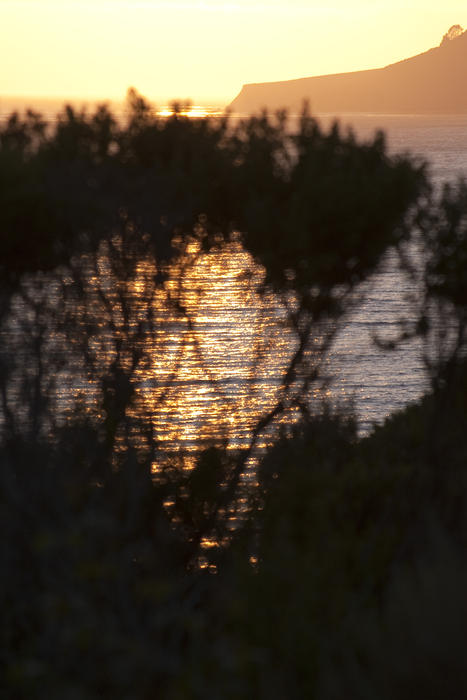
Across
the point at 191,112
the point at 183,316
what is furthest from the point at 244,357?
the point at 191,112

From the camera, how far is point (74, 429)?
9.12 m

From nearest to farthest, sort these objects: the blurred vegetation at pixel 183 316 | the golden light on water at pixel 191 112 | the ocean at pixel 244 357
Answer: the blurred vegetation at pixel 183 316 < the golden light on water at pixel 191 112 < the ocean at pixel 244 357

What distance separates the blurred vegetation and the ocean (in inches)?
14.6

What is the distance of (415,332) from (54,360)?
14.7 feet

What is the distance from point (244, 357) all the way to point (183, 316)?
25.0 metres

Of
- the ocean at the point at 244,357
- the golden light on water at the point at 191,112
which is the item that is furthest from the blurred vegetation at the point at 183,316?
the ocean at the point at 244,357

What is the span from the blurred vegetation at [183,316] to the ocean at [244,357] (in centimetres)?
37

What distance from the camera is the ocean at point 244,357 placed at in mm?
11156

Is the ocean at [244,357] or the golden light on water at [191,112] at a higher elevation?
the golden light on water at [191,112]

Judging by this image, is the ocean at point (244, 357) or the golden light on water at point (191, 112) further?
the ocean at point (244, 357)

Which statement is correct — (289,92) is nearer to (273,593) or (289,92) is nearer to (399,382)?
(399,382)

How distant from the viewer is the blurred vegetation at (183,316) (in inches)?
295

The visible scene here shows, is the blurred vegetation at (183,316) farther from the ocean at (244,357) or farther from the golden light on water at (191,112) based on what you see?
the ocean at (244,357)

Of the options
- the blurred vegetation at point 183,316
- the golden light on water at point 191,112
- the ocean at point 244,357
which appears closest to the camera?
the blurred vegetation at point 183,316
